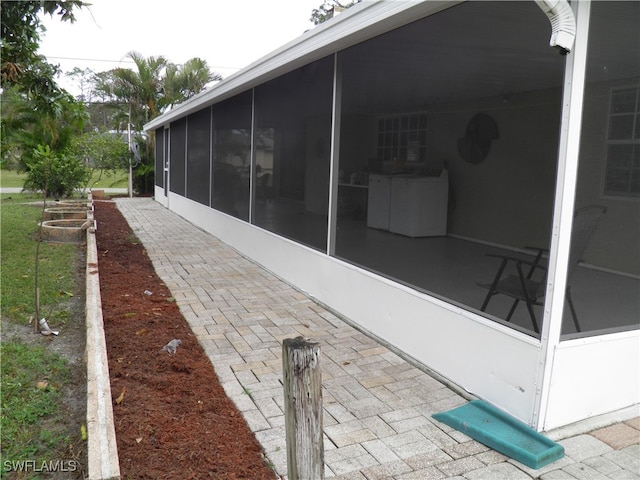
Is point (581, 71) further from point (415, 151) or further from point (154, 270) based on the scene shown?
point (415, 151)

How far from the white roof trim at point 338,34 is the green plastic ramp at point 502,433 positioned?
8.12 ft

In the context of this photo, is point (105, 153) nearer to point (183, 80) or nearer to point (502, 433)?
point (183, 80)

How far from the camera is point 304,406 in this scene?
1.64 meters

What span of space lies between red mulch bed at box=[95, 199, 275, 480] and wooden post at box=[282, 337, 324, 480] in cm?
78

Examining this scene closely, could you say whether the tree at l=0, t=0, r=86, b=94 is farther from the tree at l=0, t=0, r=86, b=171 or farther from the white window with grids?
the white window with grids

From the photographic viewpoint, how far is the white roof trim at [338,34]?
339 cm

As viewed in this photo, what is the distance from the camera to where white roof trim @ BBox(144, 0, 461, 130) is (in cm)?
339

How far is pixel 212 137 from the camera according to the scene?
370 inches

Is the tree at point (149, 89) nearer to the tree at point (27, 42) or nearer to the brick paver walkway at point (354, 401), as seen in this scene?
the tree at point (27, 42)

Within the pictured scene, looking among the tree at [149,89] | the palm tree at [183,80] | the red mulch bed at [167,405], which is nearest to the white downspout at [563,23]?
the red mulch bed at [167,405]

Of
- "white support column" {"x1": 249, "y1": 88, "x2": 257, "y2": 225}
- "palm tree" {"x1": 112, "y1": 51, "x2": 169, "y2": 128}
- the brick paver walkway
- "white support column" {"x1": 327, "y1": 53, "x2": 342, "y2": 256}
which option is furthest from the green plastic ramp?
"palm tree" {"x1": 112, "y1": 51, "x2": 169, "y2": 128}

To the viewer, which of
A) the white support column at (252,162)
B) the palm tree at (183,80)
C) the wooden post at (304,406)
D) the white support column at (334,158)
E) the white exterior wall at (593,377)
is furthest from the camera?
the palm tree at (183,80)

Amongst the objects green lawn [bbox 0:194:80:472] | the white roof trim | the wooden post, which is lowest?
green lawn [bbox 0:194:80:472]

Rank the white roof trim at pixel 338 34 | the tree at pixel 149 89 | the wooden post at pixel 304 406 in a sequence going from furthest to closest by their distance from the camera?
the tree at pixel 149 89 < the white roof trim at pixel 338 34 < the wooden post at pixel 304 406
